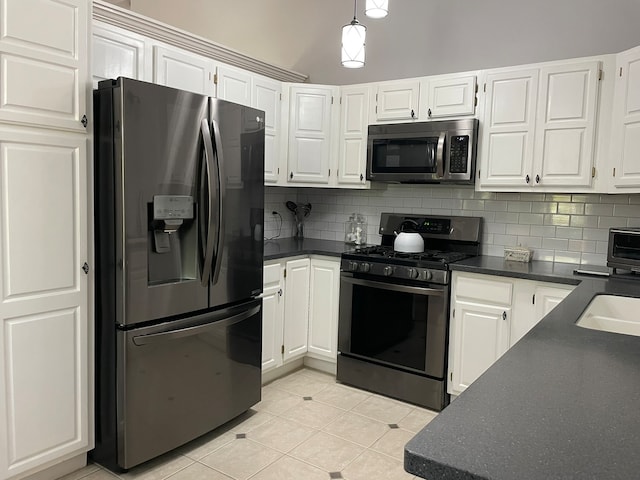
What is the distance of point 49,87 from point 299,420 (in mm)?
2218

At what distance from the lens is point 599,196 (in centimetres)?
321

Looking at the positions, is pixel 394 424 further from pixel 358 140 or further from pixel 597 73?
pixel 597 73

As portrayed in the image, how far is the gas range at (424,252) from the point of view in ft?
10.4

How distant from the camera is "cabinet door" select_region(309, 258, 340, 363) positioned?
364 centimetres

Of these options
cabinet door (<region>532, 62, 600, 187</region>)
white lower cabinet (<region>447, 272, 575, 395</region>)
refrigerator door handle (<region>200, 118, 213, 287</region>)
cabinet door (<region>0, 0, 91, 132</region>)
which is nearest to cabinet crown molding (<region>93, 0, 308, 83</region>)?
cabinet door (<region>0, 0, 91, 132</region>)

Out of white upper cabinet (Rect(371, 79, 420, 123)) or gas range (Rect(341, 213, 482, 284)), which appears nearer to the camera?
gas range (Rect(341, 213, 482, 284))

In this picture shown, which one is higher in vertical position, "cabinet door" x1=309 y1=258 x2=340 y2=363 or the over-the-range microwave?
the over-the-range microwave

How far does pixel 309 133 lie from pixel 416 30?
114cm

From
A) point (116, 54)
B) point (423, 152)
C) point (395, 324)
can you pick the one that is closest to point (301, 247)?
point (395, 324)

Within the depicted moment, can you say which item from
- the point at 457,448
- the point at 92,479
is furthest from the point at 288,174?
the point at 457,448

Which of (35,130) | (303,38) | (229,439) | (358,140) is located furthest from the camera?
(303,38)

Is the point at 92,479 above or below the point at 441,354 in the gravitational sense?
below

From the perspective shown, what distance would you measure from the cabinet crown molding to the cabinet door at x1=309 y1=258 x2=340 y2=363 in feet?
5.03

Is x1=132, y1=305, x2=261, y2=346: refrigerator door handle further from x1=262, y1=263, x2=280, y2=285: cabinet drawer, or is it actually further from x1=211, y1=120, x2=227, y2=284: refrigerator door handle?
x1=262, y1=263, x2=280, y2=285: cabinet drawer
